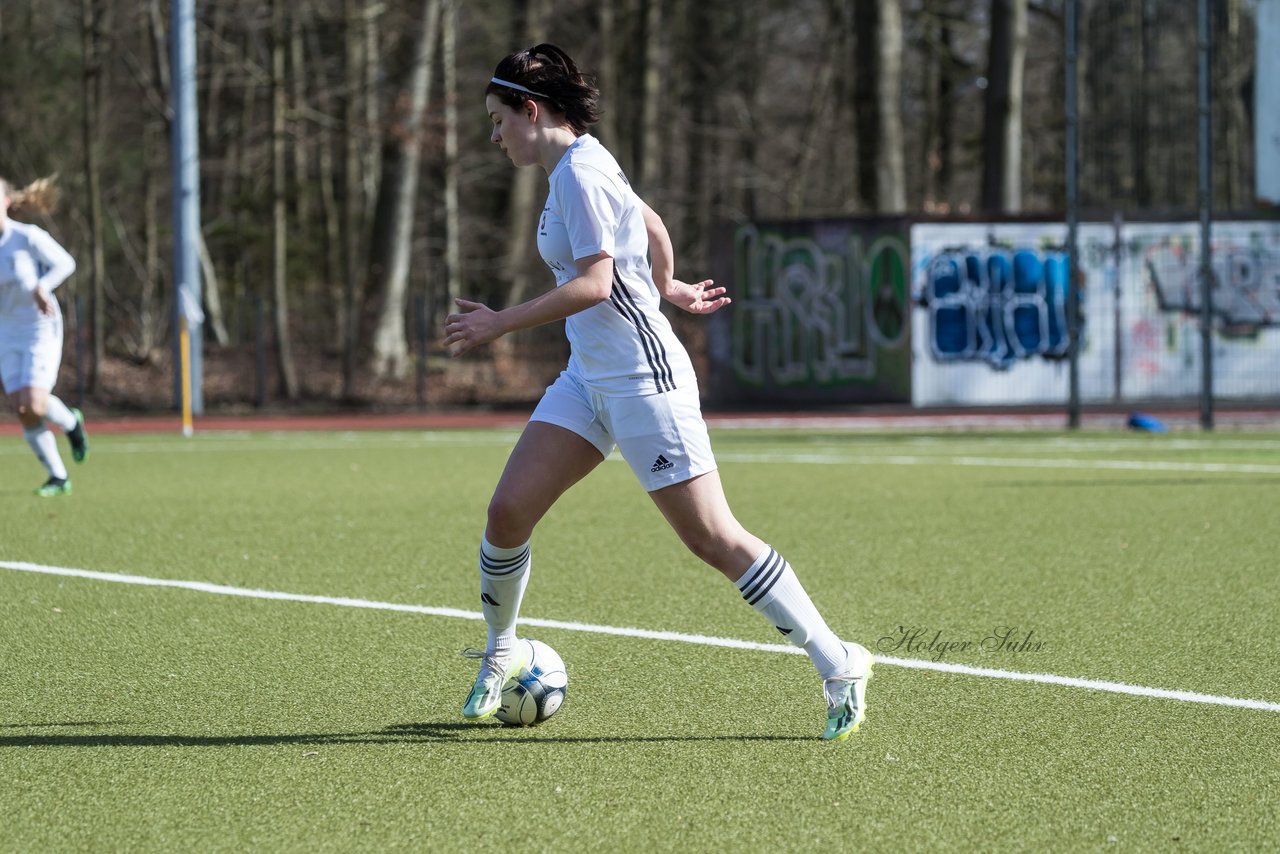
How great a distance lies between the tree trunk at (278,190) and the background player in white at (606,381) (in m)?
23.0

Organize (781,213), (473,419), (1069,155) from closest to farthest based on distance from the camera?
(1069,155)
(473,419)
(781,213)

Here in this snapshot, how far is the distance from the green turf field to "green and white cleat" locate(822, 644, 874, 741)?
74mm

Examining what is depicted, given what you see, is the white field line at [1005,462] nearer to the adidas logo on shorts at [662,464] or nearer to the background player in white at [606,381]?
the background player in white at [606,381]

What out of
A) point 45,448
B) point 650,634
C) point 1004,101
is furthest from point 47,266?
point 1004,101

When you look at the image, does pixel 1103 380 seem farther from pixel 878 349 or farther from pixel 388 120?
pixel 388 120

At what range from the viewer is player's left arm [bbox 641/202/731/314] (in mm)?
5320

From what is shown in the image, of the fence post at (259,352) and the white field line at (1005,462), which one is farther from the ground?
the fence post at (259,352)

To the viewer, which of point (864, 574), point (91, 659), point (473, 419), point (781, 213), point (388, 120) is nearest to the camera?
point (91, 659)

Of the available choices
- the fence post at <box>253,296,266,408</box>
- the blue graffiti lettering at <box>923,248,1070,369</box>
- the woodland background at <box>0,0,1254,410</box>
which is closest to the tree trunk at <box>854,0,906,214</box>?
the woodland background at <box>0,0,1254,410</box>

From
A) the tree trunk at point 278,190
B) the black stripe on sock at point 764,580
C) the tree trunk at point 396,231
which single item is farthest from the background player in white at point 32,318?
the tree trunk at point 396,231

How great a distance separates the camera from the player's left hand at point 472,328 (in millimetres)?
4711

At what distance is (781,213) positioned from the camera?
46.9m

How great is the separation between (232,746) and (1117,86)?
47.5 m

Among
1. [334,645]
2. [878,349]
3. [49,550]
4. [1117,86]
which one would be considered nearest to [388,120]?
[878,349]
